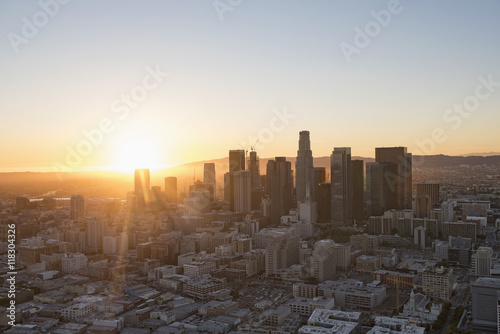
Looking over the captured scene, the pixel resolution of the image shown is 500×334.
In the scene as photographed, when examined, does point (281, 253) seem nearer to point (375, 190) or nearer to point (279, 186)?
point (375, 190)

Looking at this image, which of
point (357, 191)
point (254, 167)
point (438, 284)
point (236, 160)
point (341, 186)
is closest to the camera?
point (438, 284)

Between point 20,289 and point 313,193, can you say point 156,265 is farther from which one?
point 313,193

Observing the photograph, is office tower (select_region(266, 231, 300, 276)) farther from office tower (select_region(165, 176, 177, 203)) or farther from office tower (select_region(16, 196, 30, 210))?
office tower (select_region(165, 176, 177, 203))

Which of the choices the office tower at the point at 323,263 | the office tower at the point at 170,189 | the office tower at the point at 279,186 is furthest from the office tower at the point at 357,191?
the office tower at the point at 170,189

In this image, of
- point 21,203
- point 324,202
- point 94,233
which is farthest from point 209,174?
point 94,233

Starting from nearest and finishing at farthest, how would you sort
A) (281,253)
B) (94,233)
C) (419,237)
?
(281,253)
(94,233)
(419,237)

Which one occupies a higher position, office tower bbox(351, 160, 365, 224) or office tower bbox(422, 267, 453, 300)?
office tower bbox(351, 160, 365, 224)

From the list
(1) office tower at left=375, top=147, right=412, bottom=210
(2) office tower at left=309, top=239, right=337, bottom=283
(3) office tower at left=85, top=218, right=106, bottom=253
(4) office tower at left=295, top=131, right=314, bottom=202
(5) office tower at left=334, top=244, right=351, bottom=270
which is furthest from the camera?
(4) office tower at left=295, top=131, right=314, bottom=202

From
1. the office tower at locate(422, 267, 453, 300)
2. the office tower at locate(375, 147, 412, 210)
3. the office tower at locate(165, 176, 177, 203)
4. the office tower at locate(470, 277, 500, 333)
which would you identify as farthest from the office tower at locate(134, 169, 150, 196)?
the office tower at locate(470, 277, 500, 333)
